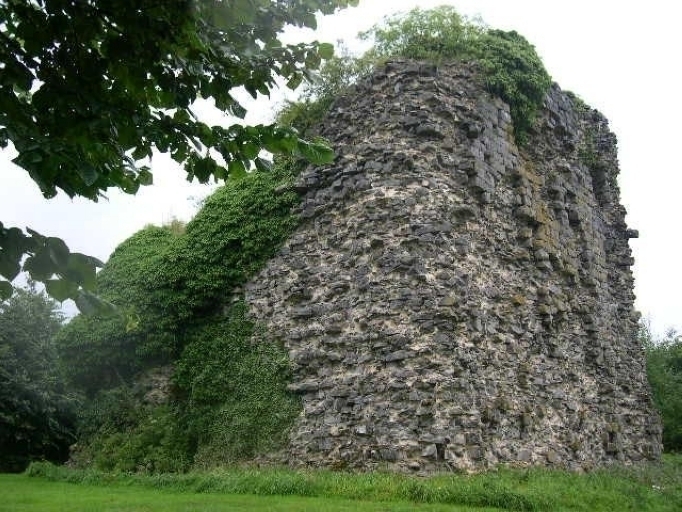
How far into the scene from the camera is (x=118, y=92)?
166 inches

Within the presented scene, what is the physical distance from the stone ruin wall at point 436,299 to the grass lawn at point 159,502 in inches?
53.1

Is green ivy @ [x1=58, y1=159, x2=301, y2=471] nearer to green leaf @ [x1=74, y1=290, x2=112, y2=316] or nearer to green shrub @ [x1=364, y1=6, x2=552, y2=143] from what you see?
green shrub @ [x1=364, y1=6, x2=552, y2=143]

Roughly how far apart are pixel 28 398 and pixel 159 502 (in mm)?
10239

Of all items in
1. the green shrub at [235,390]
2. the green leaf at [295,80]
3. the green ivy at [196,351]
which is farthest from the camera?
the green ivy at [196,351]

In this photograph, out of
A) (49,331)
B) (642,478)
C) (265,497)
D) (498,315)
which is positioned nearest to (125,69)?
(265,497)

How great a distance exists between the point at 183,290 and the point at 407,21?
630cm

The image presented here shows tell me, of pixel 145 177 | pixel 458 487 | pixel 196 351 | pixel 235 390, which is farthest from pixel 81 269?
pixel 196 351

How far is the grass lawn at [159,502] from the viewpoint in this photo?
23.5 ft

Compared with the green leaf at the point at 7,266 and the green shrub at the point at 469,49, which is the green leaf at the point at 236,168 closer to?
the green leaf at the point at 7,266

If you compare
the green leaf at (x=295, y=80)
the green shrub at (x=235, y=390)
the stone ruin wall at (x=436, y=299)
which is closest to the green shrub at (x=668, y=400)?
the stone ruin wall at (x=436, y=299)

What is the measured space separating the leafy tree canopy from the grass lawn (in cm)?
427

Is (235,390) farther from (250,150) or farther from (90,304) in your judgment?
(90,304)

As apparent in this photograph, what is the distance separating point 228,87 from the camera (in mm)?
4547

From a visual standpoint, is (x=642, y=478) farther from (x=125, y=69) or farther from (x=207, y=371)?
(x=125, y=69)
